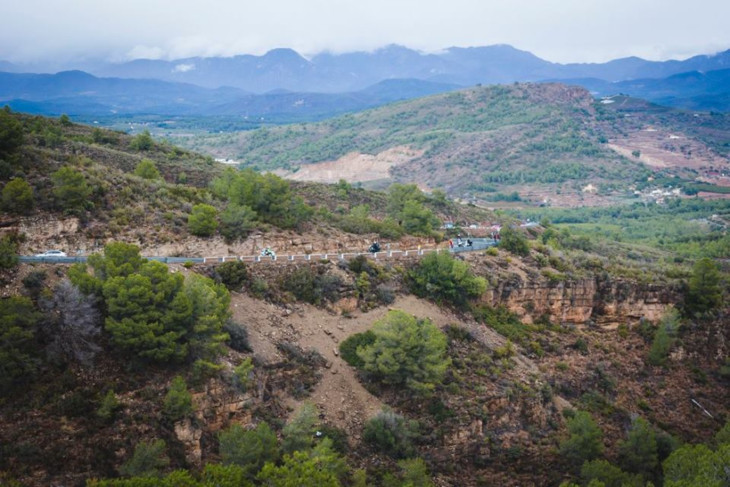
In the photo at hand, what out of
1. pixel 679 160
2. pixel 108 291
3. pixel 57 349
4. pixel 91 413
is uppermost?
pixel 108 291

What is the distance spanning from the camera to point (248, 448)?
78.1 feet

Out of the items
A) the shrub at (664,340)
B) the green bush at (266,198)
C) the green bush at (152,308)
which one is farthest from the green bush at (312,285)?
the shrub at (664,340)

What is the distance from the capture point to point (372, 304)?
123 ft

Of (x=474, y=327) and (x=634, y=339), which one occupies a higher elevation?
(x=474, y=327)

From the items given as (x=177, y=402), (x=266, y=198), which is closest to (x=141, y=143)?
(x=266, y=198)

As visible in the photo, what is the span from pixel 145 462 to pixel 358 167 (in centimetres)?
14643

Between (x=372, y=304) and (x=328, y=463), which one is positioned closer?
(x=328, y=463)

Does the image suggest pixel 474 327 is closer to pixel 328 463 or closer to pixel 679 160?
pixel 328 463

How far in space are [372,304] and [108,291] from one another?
16.2 m

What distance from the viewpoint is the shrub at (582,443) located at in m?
32.3

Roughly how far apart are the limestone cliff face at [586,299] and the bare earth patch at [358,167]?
373 feet

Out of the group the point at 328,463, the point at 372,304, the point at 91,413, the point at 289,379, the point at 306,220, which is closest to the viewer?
the point at 91,413

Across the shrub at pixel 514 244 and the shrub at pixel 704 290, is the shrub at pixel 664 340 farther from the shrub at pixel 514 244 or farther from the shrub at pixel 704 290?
the shrub at pixel 514 244

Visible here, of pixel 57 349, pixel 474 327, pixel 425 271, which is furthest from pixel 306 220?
pixel 57 349
